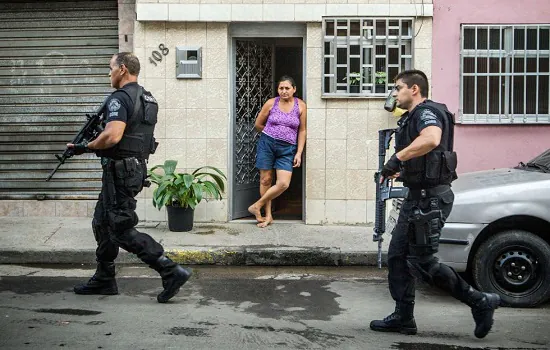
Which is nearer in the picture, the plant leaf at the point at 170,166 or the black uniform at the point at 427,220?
the black uniform at the point at 427,220

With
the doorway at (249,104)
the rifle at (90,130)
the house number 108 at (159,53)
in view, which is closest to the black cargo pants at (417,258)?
the rifle at (90,130)

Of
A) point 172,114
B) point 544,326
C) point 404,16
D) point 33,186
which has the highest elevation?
Answer: point 404,16

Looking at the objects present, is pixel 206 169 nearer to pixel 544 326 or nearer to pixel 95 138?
pixel 95 138

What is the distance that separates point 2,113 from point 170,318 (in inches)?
225

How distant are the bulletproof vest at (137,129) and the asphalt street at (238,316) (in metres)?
1.21

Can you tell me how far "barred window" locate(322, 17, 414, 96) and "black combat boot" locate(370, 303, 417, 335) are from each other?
15.6 feet

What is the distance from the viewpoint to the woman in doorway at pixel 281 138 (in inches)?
392

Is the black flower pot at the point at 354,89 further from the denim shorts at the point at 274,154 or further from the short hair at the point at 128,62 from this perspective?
the short hair at the point at 128,62

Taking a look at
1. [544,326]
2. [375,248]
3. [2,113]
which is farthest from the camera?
[2,113]

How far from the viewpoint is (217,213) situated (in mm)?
10438

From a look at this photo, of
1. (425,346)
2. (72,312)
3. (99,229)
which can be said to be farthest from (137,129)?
(425,346)

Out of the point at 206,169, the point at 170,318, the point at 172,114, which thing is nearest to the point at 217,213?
the point at 206,169

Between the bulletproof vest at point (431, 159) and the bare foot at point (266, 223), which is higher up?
the bulletproof vest at point (431, 159)

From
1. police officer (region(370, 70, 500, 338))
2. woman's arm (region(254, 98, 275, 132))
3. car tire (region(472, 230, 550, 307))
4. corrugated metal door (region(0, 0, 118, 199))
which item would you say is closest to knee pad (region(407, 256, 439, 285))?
police officer (region(370, 70, 500, 338))
